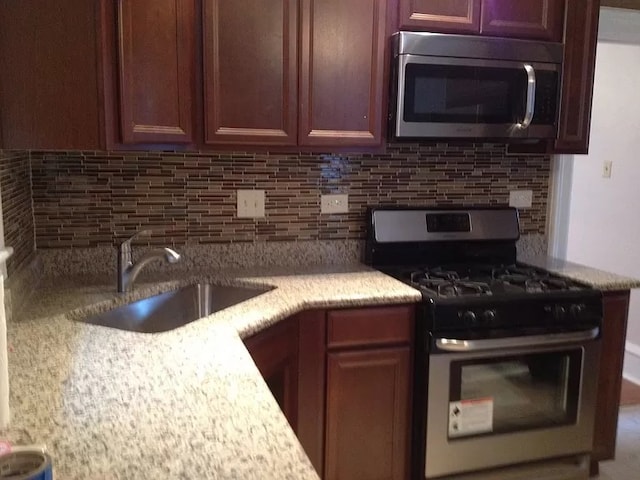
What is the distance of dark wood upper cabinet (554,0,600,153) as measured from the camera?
91.7 inches

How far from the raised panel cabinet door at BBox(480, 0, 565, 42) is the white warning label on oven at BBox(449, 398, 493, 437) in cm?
140

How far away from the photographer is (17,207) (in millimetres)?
1896

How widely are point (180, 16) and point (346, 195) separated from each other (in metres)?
0.99

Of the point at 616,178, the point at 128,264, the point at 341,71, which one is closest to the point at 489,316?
the point at 341,71

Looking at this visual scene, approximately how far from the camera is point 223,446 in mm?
949

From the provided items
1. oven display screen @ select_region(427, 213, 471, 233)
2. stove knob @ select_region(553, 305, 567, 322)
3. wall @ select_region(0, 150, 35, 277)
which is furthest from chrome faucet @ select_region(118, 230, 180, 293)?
stove knob @ select_region(553, 305, 567, 322)

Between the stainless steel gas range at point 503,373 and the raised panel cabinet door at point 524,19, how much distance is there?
3.07ft

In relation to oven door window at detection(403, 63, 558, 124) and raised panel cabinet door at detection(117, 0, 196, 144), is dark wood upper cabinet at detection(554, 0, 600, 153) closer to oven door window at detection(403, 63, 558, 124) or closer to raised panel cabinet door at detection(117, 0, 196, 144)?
oven door window at detection(403, 63, 558, 124)

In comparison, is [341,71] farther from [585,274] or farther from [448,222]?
[585,274]

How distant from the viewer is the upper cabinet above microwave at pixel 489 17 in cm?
217

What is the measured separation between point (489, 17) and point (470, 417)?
1514 millimetres

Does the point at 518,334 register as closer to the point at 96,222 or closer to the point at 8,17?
the point at 96,222

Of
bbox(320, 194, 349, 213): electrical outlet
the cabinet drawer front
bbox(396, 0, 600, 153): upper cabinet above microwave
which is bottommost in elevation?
the cabinet drawer front

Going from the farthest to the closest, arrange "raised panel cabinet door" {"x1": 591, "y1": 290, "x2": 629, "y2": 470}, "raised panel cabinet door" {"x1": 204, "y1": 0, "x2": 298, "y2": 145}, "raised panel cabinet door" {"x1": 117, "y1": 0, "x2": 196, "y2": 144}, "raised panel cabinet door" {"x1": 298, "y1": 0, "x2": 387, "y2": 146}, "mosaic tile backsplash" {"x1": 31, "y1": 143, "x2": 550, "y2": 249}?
"raised panel cabinet door" {"x1": 591, "y1": 290, "x2": 629, "y2": 470}, "mosaic tile backsplash" {"x1": 31, "y1": 143, "x2": 550, "y2": 249}, "raised panel cabinet door" {"x1": 298, "y1": 0, "x2": 387, "y2": 146}, "raised panel cabinet door" {"x1": 204, "y1": 0, "x2": 298, "y2": 145}, "raised panel cabinet door" {"x1": 117, "y1": 0, "x2": 196, "y2": 144}
